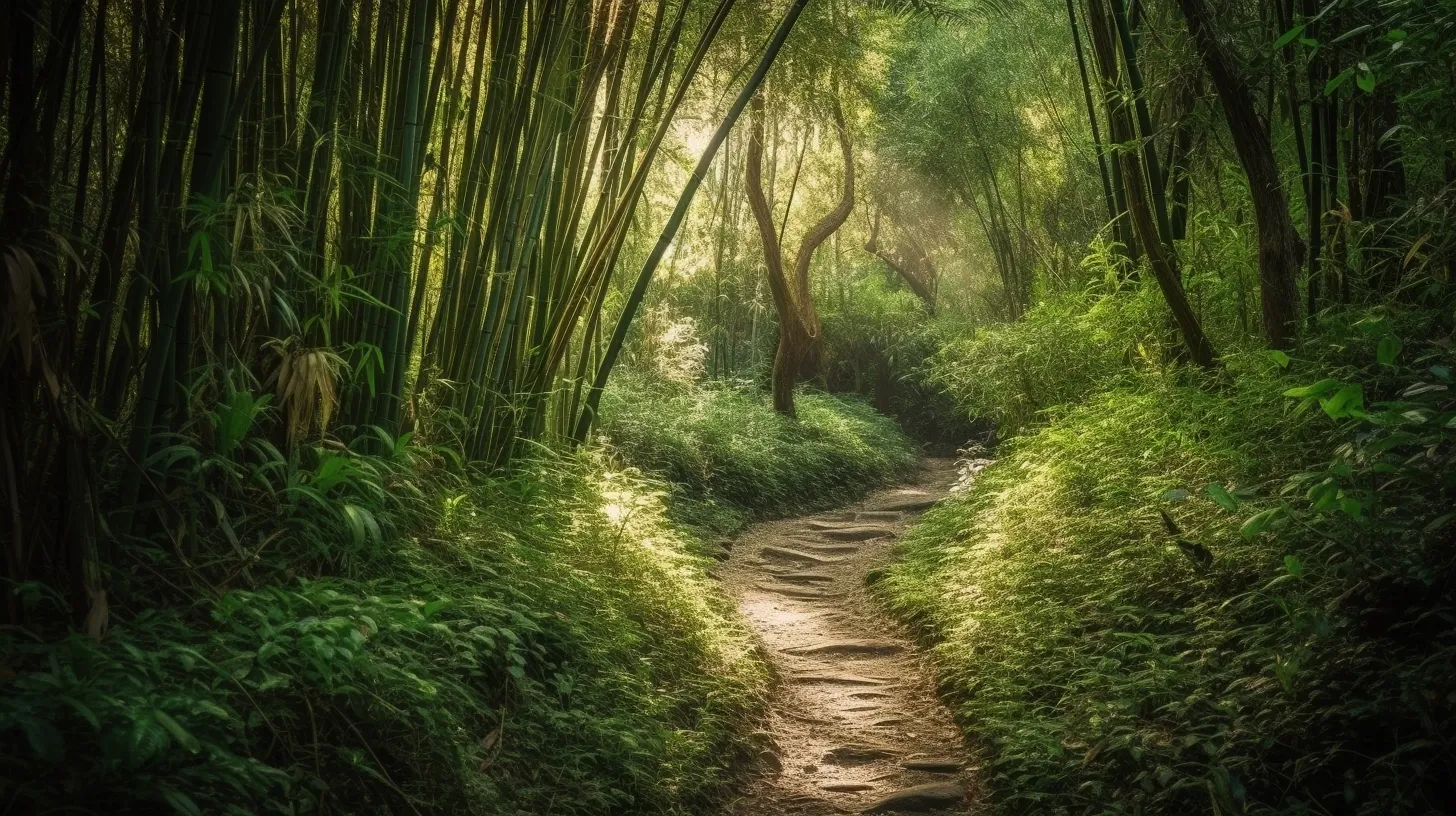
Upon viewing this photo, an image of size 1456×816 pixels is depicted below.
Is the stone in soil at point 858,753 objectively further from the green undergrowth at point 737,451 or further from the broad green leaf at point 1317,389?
the green undergrowth at point 737,451

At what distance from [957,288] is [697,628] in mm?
14864

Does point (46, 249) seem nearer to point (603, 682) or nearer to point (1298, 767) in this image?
point (603, 682)

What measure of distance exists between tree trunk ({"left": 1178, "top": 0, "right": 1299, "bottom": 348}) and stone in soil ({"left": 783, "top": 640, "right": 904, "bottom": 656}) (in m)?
1.96

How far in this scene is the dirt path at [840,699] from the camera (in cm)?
298

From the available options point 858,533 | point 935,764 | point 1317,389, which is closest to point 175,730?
point 1317,389

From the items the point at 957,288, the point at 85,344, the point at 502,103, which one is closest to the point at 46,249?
the point at 85,344

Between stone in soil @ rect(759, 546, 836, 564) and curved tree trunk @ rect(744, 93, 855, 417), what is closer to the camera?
stone in soil @ rect(759, 546, 836, 564)

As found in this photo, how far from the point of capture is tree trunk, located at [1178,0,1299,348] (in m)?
3.19

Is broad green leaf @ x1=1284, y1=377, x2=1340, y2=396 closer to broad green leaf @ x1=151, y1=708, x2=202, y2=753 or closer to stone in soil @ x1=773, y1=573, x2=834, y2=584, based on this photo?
broad green leaf @ x1=151, y1=708, x2=202, y2=753

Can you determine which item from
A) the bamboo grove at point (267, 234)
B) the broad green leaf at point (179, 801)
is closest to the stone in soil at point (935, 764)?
the bamboo grove at point (267, 234)

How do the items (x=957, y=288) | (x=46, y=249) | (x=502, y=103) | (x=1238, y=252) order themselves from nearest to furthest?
(x=46, y=249) → (x=502, y=103) → (x=1238, y=252) → (x=957, y=288)

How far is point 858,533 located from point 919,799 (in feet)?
13.4

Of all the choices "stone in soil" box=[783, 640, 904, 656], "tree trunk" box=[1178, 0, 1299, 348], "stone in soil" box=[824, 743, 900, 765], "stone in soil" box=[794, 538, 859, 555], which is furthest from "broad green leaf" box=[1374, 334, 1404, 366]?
"stone in soil" box=[794, 538, 859, 555]

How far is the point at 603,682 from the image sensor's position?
8.98 ft
